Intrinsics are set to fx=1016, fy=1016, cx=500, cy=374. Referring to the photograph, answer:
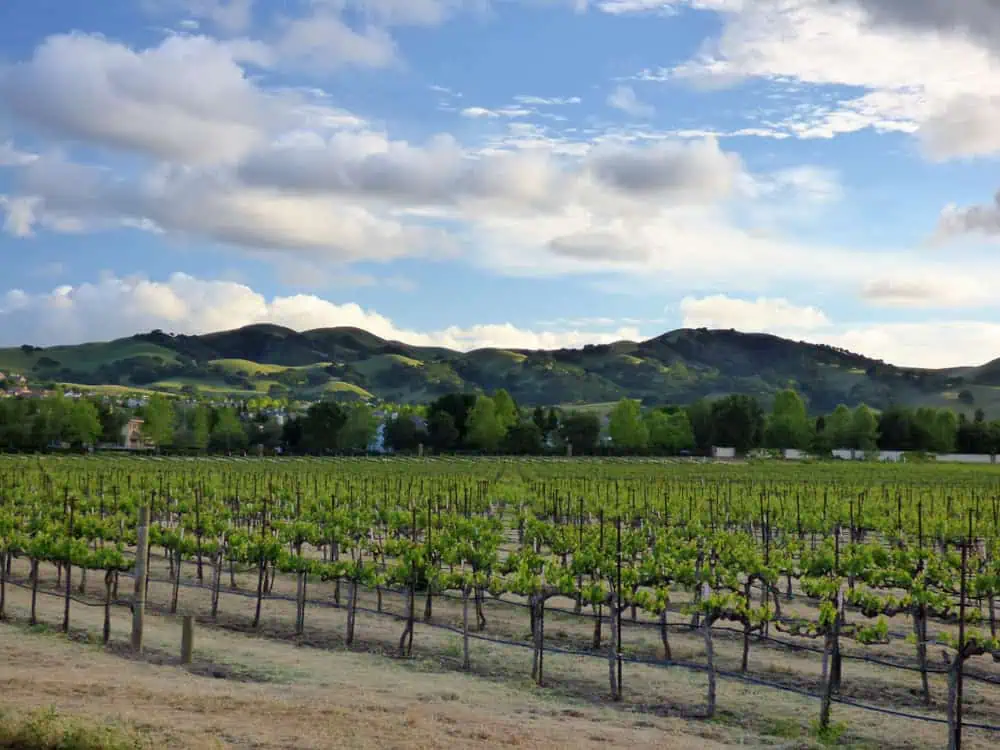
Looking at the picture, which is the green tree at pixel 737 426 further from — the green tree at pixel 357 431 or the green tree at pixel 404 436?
the green tree at pixel 357 431

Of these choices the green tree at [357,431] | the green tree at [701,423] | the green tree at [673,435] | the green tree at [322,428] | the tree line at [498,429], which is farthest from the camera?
the green tree at [701,423]

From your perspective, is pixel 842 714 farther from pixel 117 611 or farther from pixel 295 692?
pixel 117 611

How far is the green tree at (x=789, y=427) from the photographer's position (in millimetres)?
130625

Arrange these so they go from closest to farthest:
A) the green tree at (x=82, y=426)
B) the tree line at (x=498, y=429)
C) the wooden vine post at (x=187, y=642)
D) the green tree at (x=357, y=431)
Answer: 1. the wooden vine post at (x=187, y=642)
2. the green tree at (x=82, y=426)
3. the tree line at (x=498, y=429)
4. the green tree at (x=357, y=431)

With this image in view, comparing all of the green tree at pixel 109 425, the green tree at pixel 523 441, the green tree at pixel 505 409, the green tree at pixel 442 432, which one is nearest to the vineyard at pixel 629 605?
the green tree at pixel 523 441

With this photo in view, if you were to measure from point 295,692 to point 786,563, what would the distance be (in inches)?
411

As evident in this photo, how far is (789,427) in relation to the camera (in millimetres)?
131000

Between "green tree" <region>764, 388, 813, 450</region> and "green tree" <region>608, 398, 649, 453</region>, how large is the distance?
62.1 ft

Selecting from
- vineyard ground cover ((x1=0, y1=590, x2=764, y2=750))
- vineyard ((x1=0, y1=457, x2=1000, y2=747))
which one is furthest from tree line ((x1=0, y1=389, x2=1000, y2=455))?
vineyard ground cover ((x1=0, y1=590, x2=764, y2=750))

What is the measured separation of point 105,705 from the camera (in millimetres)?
13781

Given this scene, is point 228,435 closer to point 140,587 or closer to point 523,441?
point 523,441

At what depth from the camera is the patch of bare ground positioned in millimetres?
13094

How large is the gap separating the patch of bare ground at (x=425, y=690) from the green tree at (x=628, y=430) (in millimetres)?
100136

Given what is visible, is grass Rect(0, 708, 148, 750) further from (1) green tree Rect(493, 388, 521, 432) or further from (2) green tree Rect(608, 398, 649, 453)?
(2) green tree Rect(608, 398, 649, 453)
